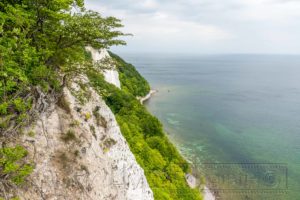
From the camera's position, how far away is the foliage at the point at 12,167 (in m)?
7.38

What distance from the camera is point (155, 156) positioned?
25.8 meters

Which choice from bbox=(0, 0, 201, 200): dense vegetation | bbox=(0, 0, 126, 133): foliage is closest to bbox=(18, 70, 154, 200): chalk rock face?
bbox=(0, 0, 201, 200): dense vegetation

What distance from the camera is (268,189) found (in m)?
28.7

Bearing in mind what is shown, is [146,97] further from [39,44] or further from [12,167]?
[12,167]

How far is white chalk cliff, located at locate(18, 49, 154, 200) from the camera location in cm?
920

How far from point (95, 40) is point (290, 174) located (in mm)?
33914

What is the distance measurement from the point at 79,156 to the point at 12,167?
3494mm

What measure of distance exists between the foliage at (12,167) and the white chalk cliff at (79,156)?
0.58m

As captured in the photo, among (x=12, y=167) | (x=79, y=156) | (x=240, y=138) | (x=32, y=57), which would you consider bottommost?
(x=240, y=138)

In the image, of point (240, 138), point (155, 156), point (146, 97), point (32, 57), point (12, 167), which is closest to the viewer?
point (12, 167)

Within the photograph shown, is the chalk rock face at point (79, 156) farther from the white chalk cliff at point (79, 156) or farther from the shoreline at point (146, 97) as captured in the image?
the shoreline at point (146, 97)

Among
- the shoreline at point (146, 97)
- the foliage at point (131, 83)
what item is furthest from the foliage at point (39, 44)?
the shoreline at point (146, 97)

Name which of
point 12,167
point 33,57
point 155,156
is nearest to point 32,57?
point 33,57

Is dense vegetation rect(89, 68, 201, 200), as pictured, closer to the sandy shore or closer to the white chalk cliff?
the white chalk cliff
